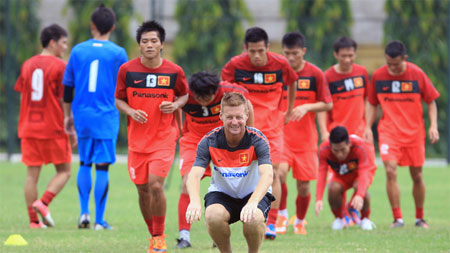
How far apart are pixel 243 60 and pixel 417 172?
2936 millimetres

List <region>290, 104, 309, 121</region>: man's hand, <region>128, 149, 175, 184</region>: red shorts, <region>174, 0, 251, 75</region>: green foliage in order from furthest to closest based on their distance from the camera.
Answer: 1. <region>174, 0, 251, 75</region>: green foliage
2. <region>290, 104, 309, 121</region>: man's hand
3. <region>128, 149, 175, 184</region>: red shorts

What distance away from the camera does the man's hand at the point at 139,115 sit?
24.3 feet

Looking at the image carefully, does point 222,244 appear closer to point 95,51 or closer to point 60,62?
point 95,51

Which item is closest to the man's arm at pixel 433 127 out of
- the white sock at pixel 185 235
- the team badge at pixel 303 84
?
the team badge at pixel 303 84

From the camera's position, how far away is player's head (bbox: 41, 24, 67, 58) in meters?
9.80

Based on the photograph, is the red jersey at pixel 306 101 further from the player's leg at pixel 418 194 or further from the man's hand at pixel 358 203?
the man's hand at pixel 358 203

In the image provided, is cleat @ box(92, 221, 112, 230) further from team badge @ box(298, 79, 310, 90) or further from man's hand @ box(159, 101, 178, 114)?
team badge @ box(298, 79, 310, 90)

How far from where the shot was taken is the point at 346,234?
893 centimetres

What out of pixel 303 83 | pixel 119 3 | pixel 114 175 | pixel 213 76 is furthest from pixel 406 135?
pixel 119 3

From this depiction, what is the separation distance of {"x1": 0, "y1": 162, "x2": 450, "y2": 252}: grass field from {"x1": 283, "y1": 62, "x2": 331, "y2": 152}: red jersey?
3.42 ft

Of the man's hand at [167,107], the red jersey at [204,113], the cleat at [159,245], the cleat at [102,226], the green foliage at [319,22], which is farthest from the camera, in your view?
the green foliage at [319,22]

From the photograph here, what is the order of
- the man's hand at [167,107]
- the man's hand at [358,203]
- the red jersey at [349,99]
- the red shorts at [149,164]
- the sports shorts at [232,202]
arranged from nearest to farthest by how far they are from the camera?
the sports shorts at [232,202], the red shorts at [149,164], the man's hand at [167,107], the man's hand at [358,203], the red jersey at [349,99]

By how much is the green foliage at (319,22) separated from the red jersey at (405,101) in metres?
10.9

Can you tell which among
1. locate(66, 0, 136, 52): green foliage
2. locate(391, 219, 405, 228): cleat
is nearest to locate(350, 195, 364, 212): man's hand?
locate(391, 219, 405, 228): cleat
